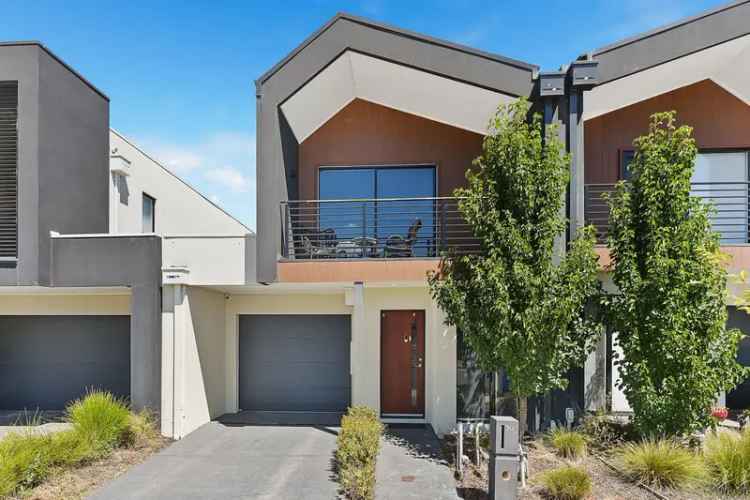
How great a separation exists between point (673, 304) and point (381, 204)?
217 inches

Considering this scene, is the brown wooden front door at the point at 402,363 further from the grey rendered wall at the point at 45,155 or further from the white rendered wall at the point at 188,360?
the grey rendered wall at the point at 45,155

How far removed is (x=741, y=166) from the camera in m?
9.48

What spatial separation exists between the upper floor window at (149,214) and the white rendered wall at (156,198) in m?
0.13

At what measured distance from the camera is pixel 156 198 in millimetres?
14523

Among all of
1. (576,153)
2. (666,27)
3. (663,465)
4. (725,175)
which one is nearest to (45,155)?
(576,153)

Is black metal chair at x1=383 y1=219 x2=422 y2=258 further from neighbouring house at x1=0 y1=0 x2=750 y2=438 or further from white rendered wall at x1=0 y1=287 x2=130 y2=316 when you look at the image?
white rendered wall at x1=0 y1=287 x2=130 y2=316

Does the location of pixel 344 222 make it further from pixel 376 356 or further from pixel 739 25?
pixel 739 25

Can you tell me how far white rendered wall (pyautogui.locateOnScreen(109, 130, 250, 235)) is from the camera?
40.8ft

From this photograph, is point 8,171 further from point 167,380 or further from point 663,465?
point 663,465

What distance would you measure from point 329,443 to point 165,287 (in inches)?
169

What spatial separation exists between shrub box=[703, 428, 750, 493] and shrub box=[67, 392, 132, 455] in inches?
350

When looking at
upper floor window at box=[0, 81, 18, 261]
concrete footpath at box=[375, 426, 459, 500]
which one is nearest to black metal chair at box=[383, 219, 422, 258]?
concrete footpath at box=[375, 426, 459, 500]

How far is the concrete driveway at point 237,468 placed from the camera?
6.23m

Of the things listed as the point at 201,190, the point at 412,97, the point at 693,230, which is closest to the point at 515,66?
the point at 412,97
